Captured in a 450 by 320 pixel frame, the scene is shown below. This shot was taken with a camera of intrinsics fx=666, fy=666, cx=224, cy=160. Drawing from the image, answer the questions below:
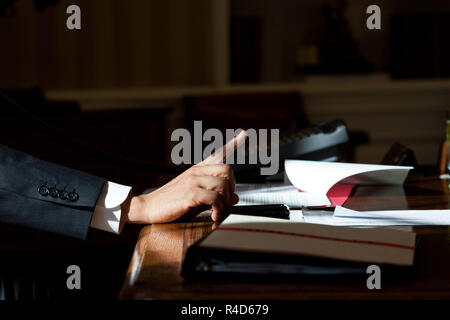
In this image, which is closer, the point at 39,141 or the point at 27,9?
the point at 39,141

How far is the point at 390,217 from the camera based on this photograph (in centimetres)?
74

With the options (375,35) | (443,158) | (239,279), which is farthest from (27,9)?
(239,279)

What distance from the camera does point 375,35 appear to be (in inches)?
127

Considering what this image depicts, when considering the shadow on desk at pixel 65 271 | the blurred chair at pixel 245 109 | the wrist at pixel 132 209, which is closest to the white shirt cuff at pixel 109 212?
the wrist at pixel 132 209

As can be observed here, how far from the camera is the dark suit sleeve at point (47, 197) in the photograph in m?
0.77

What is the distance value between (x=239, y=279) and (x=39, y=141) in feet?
4.88

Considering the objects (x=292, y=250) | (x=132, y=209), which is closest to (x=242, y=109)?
(x=132, y=209)

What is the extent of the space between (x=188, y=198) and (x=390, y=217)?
23 centimetres

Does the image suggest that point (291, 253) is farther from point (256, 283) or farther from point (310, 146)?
point (310, 146)

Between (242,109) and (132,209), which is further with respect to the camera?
(242,109)

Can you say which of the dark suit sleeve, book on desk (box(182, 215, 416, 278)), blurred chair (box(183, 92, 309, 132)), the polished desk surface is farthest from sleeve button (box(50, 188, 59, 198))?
blurred chair (box(183, 92, 309, 132))

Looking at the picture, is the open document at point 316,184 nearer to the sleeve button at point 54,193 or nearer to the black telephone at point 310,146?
the black telephone at point 310,146

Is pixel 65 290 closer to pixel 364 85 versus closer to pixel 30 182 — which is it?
pixel 30 182

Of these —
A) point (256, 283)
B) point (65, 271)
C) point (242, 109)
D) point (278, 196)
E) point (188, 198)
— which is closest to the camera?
point (256, 283)
